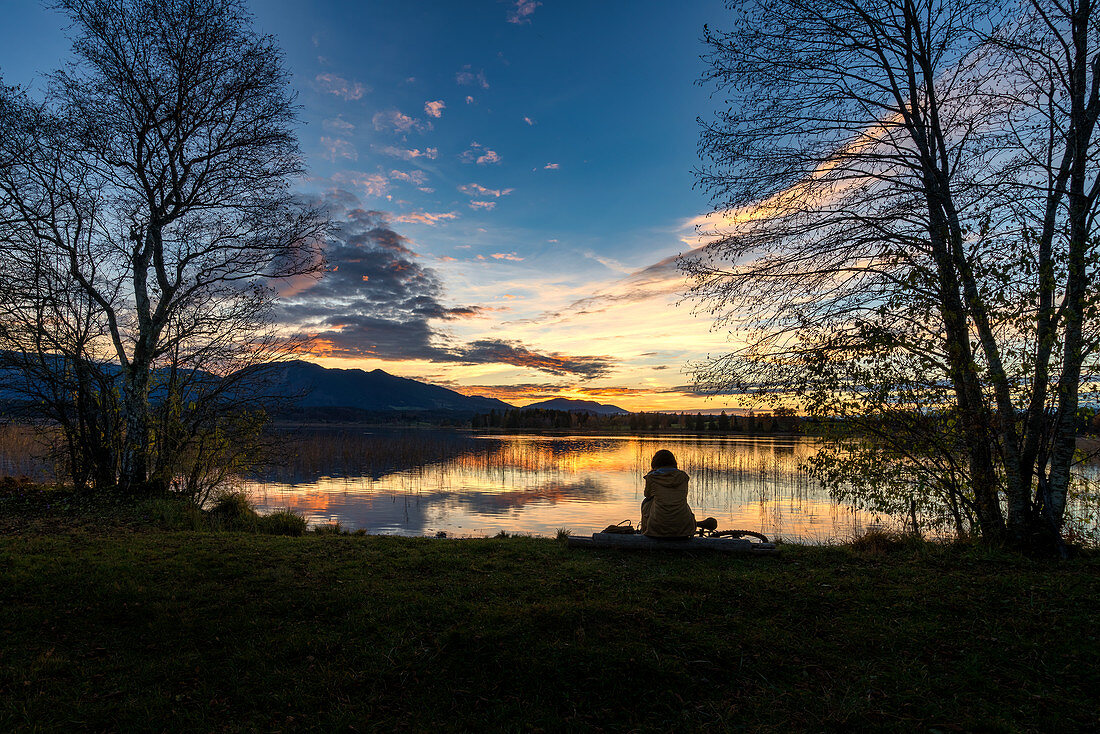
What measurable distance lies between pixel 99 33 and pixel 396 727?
57.2 ft

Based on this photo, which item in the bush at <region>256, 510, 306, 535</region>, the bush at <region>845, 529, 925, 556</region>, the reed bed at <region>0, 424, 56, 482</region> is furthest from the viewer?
the reed bed at <region>0, 424, 56, 482</region>

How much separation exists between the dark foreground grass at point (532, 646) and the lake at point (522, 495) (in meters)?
7.45

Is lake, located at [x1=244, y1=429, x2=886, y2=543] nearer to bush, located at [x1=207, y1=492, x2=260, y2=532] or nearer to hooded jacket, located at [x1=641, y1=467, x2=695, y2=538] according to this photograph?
bush, located at [x1=207, y1=492, x2=260, y2=532]

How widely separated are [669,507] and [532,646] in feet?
14.3

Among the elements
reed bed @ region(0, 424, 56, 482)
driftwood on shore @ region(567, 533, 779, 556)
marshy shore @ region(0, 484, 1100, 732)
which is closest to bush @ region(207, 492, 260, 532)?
marshy shore @ region(0, 484, 1100, 732)

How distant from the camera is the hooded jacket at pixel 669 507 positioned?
28.3 feet

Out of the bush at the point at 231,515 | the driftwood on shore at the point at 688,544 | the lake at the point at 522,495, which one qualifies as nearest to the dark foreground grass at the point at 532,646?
the driftwood on shore at the point at 688,544

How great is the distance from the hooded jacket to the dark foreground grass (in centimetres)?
114

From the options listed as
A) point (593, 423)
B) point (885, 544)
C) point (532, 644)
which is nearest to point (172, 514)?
point (532, 644)

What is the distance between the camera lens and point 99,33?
1266cm

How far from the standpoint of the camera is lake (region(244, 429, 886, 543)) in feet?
52.7

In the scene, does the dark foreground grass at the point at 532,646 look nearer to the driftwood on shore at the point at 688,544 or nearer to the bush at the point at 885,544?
the driftwood on shore at the point at 688,544

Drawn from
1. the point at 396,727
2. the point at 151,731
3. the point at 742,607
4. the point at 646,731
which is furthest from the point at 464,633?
the point at 742,607

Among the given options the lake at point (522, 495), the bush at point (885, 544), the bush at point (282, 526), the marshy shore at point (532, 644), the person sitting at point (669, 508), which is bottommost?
the lake at point (522, 495)
